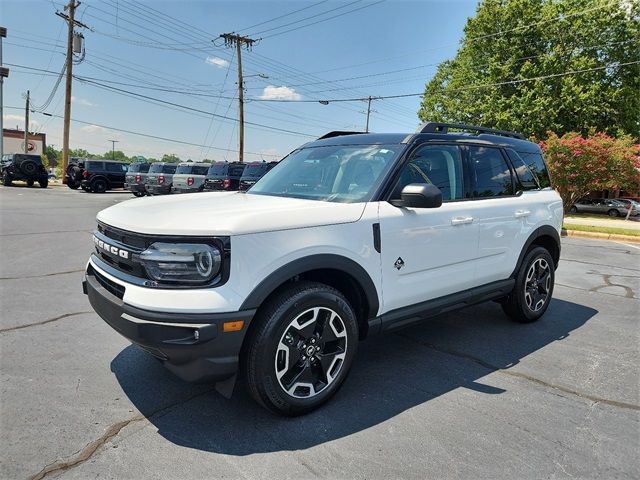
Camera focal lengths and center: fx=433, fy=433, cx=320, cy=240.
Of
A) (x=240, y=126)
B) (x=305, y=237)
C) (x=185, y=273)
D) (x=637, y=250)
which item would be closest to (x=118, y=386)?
(x=185, y=273)

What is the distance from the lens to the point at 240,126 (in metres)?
32.3

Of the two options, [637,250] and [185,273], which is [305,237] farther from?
[637,250]

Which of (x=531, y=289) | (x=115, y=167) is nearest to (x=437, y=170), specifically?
(x=531, y=289)

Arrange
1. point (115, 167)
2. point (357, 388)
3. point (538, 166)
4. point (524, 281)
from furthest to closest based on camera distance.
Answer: point (115, 167)
point (538, 166)
point (524, 281)
point (357, 388)

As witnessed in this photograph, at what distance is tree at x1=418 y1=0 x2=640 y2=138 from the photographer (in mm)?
27141

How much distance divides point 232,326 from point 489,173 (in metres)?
3.01

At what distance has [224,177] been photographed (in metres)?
19.4

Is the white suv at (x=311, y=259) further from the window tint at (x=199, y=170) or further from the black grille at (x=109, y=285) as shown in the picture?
the window tint at (x=199, y=170)

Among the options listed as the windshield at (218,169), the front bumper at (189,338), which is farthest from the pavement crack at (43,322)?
the windshield at (218,169)

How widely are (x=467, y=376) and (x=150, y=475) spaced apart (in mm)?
2397

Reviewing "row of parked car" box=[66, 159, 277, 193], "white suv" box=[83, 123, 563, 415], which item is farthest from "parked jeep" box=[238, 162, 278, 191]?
"white suv" box=[83, 123, 563, 415]

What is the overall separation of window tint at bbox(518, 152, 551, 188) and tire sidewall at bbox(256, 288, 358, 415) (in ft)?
10.0

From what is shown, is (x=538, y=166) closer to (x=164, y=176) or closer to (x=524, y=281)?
(x=524, y=281)

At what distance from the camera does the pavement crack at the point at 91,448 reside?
7.30 feet
